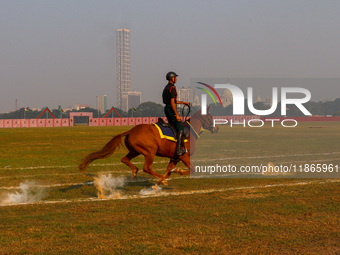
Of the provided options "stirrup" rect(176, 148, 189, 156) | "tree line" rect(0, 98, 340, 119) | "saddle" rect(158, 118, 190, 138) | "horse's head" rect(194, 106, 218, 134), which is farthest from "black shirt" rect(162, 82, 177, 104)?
"tree line" rect(0, 98, 340, 119)

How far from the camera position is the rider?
1193cm

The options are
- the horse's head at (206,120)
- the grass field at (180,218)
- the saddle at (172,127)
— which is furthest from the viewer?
the horse's head at (206,120)

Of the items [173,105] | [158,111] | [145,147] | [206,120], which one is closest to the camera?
[145,147]

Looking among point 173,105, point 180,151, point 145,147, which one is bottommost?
point 180,151

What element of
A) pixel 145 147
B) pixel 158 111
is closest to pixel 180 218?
pixel 145 147

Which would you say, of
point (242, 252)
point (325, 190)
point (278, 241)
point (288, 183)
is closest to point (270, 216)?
point (278, 241)

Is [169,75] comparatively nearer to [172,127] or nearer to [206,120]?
[172,127]

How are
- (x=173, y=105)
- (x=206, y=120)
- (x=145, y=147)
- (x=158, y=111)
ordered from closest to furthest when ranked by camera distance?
1. (x=145, y=147)
2. (x=173, y=105)
3. (x=206, y=120)
4. (x=158, y=111)

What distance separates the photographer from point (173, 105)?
11859 mm

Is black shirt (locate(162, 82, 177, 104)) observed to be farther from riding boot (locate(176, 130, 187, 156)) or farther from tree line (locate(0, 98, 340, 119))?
tree line (locate(0, 98, 340, 119))

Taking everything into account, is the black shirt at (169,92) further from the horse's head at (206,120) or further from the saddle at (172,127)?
the horse's head at (206,120)

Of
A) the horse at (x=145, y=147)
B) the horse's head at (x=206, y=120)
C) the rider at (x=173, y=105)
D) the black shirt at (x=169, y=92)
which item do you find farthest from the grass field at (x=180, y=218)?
the black shirt at (x=169, y=92)

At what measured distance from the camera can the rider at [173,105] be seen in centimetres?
1193

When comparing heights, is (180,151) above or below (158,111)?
above
